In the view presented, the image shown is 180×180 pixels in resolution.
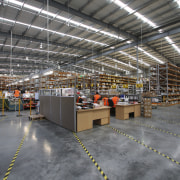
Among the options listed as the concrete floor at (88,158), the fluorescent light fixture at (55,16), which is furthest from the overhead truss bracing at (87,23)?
the concrete floor at (88,158)

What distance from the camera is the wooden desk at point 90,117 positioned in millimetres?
4840

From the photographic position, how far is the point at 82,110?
4.85 m

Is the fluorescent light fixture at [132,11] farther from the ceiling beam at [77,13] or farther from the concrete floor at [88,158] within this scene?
the concrete floor at [88,158]

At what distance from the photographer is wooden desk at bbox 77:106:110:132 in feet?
15.9

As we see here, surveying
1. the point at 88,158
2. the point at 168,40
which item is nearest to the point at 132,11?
the point at 168,40

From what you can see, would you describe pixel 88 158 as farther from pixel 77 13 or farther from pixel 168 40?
pixel 168 40

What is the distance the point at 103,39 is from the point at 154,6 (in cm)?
462

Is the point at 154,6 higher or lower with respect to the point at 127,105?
higher

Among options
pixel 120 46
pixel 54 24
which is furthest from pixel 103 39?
pixel 54 24

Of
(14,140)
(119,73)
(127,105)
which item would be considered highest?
(119,73)

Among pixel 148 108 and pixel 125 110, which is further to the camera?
pixel 148 108

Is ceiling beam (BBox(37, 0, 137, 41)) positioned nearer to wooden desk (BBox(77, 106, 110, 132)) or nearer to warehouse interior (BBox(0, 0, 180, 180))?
warehouse interior (BBox(0, 0, 180, 180))

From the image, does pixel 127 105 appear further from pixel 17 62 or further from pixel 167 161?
pixel 17 62

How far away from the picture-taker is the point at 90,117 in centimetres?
518
